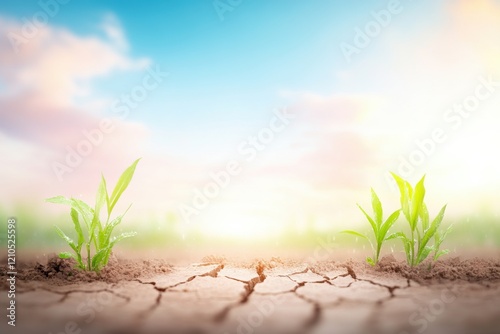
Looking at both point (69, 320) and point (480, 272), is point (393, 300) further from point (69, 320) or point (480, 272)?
point (69, 320)

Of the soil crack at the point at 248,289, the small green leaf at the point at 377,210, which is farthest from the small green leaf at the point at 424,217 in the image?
the soil crack at the point at 248,289

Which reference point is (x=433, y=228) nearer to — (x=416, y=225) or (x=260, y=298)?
(x=416, y=225)

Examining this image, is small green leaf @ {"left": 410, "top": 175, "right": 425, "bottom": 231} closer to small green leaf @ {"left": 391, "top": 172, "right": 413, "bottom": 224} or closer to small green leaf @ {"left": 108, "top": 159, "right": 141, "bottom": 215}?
small green leaf @ {"left": 391, "top": 172, "right": 413, "bottom": 224}

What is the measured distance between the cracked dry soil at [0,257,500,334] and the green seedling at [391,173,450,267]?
0.45 feet

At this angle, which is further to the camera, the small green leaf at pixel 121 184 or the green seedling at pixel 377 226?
the green seedling at pixel 377 226

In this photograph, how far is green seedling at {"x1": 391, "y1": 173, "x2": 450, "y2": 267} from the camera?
327cm

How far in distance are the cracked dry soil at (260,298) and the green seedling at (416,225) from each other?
14 centimetres

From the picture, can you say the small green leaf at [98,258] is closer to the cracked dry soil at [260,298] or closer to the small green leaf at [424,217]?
the cracked dry soil at [260,298]

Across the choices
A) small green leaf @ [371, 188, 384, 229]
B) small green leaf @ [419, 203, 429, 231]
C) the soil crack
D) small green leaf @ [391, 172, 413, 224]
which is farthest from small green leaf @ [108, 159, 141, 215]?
small green leaf @ [419, 203, 429, 231]

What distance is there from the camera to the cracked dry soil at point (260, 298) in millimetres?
1984

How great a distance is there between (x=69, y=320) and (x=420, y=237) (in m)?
2.91

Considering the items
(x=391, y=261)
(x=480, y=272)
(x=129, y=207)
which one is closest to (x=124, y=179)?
(x=129, y=207)

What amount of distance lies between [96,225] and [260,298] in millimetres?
1569

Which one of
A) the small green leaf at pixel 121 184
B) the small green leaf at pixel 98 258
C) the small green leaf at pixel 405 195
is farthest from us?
the small green leaf at pixel 405 195
